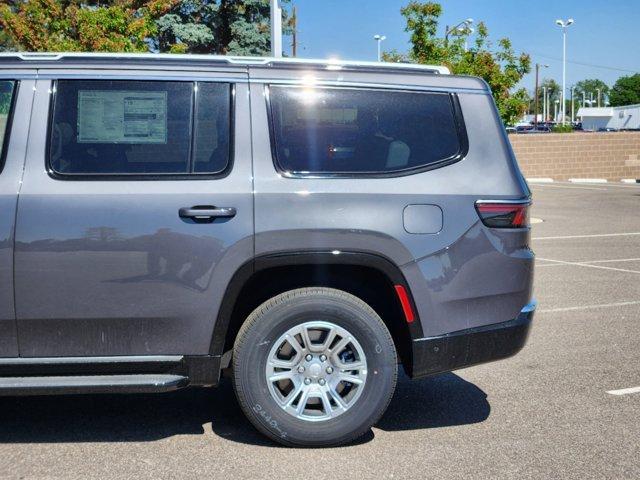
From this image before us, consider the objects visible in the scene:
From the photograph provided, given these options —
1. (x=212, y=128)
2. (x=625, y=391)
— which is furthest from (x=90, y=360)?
(x=625, y=391)

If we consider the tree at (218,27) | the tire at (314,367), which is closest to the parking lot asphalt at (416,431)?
the tire at (314,367)

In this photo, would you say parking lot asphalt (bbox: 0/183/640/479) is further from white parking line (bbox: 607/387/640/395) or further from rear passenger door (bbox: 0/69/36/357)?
rear passenger door (bbox: 0/69/36/357)

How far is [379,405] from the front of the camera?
4.59 meters

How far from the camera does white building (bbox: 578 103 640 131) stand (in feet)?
330

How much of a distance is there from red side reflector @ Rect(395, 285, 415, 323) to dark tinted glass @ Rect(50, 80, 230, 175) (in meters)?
1.07

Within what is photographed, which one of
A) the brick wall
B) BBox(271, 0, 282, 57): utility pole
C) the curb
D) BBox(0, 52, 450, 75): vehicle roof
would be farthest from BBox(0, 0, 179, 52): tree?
the curb

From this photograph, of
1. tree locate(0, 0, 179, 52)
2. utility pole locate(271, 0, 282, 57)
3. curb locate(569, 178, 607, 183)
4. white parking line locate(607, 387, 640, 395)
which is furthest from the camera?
curb locate(569, 178, 607, 183)

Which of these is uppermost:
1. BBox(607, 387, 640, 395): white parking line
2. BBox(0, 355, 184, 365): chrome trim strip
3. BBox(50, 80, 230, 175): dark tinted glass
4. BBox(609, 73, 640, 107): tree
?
BBox(609, 73, 640, 107): tree

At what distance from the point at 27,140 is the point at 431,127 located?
2037 mm

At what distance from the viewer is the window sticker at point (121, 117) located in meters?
4.50

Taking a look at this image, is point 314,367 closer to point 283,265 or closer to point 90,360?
point 283,265

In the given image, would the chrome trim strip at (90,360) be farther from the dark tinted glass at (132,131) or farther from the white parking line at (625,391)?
the white parking line at (625,391)

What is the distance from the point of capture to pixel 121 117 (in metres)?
4.50

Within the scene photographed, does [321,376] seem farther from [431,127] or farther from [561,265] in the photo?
[561,265]
